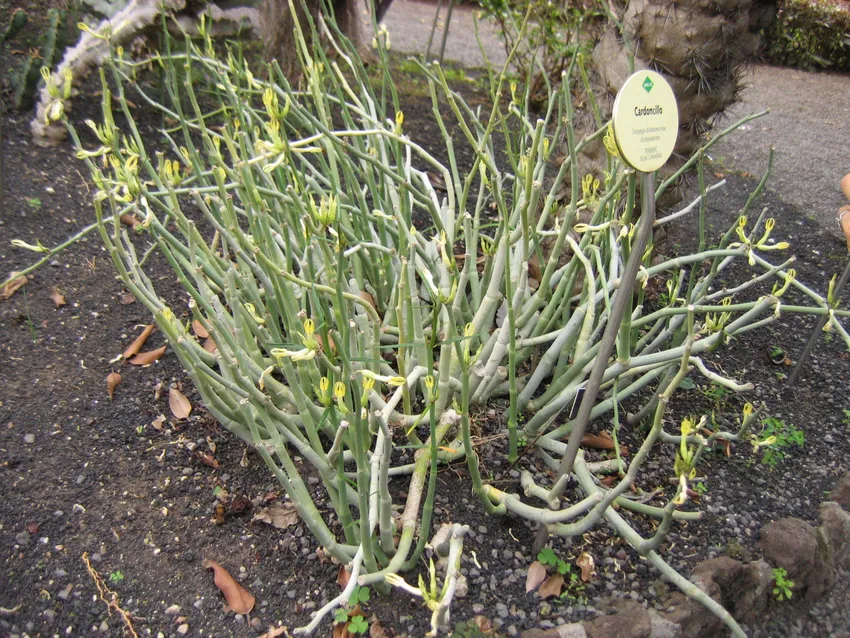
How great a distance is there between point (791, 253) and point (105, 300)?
2755mm

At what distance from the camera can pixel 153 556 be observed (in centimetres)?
150

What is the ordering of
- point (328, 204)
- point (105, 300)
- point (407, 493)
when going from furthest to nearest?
point (105, 300)
point (407, 493)
point (328, 204)

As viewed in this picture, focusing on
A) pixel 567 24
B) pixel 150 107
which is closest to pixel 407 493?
pixel 150 107

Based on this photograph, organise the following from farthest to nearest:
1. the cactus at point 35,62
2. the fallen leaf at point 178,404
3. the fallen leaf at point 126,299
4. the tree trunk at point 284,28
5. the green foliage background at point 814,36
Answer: the green foliage background at point 814,36
the tree trunk at point 284,28
the cactus at point 35,62
the fallen leaf at point 126,299
the fallen leaf at point 178,404

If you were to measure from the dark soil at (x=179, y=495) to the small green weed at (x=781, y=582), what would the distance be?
7 centimetres

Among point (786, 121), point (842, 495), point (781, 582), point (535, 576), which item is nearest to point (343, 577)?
point (535, 576)

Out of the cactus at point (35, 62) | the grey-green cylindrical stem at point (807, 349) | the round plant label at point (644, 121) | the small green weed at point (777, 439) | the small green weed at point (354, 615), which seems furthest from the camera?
the cactus at point (35, 62)

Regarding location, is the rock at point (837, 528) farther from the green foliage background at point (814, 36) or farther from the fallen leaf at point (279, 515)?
the green foliage background at point (814, 36)

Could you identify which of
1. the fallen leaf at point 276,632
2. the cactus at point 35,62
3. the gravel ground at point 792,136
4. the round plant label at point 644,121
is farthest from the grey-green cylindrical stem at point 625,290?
the cactus at point 35,62

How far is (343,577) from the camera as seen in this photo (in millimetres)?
1470

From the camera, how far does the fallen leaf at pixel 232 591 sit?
142cm

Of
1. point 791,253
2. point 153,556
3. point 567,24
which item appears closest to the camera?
point 153,556

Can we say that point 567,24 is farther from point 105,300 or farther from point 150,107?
point 105,300

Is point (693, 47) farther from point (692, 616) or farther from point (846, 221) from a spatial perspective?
point (692, 616)
